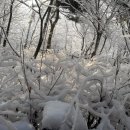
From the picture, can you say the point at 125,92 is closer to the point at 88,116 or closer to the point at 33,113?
the point at 88,116

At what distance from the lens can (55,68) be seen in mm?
2580

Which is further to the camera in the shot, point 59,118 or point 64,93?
point 64,93

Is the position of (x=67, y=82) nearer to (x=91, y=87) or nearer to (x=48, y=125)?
(x=91, y=87)

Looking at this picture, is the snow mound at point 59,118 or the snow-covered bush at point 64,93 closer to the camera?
the snow mound at point 59,118

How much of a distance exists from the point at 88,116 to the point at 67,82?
313mm

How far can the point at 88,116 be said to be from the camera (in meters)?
2.25

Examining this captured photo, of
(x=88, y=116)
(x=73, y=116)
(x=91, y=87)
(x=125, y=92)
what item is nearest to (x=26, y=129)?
(x=73, y=116)

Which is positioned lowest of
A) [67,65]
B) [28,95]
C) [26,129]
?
[26,129]

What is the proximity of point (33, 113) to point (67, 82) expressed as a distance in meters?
0.37

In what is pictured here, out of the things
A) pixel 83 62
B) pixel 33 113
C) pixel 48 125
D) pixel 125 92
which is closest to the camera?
pixel 48 125

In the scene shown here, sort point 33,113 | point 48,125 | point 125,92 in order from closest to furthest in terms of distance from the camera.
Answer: point 48,125, point 33,113, point 125,92

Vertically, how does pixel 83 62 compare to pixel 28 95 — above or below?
above

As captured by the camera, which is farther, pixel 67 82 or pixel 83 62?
pixel 83 62

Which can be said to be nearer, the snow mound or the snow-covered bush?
the snow mound
